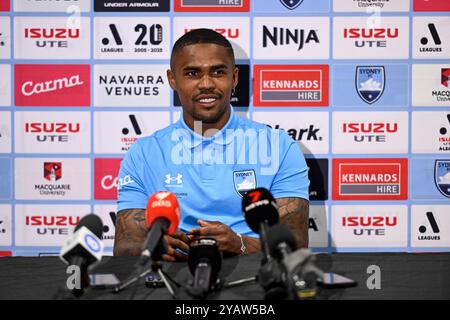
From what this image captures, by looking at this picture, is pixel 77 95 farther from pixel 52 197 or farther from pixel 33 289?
pixel 33 289

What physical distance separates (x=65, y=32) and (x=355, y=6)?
4.49 ft

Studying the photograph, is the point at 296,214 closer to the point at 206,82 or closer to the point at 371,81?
the point at 206,82

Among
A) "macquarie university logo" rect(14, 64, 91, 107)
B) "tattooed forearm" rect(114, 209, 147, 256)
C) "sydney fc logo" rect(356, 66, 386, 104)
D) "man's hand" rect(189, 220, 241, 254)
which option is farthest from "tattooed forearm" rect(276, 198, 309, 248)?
"macquarie university logo" rect(14, 64, 91, 107)

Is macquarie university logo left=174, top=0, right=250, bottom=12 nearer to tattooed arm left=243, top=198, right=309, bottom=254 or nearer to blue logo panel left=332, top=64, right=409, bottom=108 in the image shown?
blue logo panel left=332, top=64, right=409, bottom=108

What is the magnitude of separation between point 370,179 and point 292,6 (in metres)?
0.89

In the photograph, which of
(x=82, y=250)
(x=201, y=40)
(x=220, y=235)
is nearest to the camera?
(x=82, y=250)

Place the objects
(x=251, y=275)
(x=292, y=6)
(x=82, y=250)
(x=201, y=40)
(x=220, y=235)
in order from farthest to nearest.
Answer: (x=292, y=6) < (x=201, y=40) < (x=220, y=235) < (x=251, y=275) < (x=82, y=250)

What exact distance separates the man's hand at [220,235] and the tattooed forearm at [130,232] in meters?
0.31

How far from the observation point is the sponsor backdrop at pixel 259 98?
7.16ft

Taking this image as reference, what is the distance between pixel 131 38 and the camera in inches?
86.0

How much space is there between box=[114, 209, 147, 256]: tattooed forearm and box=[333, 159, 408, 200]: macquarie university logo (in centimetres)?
102

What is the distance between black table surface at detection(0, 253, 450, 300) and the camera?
3.29 feet

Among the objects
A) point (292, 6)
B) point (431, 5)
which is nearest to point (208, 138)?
point (292, 6)

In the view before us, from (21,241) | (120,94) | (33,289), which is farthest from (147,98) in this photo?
(33,289)
